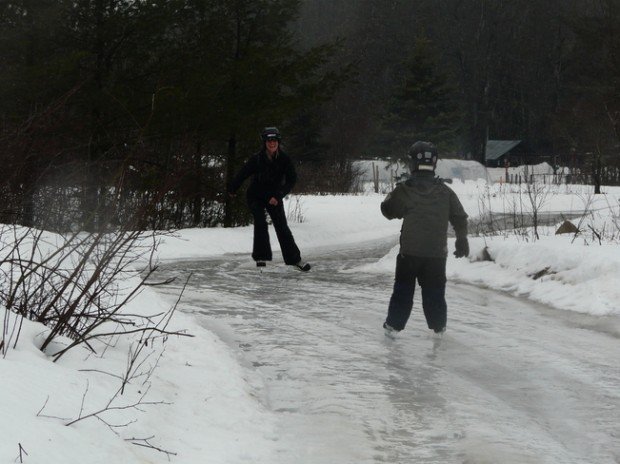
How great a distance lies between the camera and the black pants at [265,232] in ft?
40.2

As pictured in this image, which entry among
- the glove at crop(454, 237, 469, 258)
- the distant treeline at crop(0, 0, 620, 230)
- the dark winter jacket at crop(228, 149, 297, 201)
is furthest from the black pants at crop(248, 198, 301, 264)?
the glove at crop(454, 237, 469, 258)

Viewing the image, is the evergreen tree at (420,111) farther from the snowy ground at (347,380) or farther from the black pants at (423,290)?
the black pants at (423,290)

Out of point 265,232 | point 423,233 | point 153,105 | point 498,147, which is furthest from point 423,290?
point 498,147

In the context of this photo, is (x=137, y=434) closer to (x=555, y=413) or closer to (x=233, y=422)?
(x=233, y=422)

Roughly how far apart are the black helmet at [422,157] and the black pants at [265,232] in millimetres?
4351

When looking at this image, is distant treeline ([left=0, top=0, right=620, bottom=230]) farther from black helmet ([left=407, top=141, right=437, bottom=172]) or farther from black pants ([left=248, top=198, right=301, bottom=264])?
black helmet ([left=407, top=141, right=437, bottom=172])

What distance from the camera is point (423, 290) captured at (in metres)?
8.00

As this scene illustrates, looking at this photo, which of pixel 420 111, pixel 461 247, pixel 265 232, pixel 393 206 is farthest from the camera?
pixel 420 111

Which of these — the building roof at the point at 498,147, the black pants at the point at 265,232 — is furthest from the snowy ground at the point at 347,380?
the building roof at the point at 498,147

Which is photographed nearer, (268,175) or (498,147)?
(268,175)

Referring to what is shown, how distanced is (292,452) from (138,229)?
1.52 metres

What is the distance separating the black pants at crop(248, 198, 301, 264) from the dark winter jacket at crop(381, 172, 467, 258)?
4.22 metres

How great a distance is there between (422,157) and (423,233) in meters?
0.64

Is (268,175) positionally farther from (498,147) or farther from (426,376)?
(498,147)
